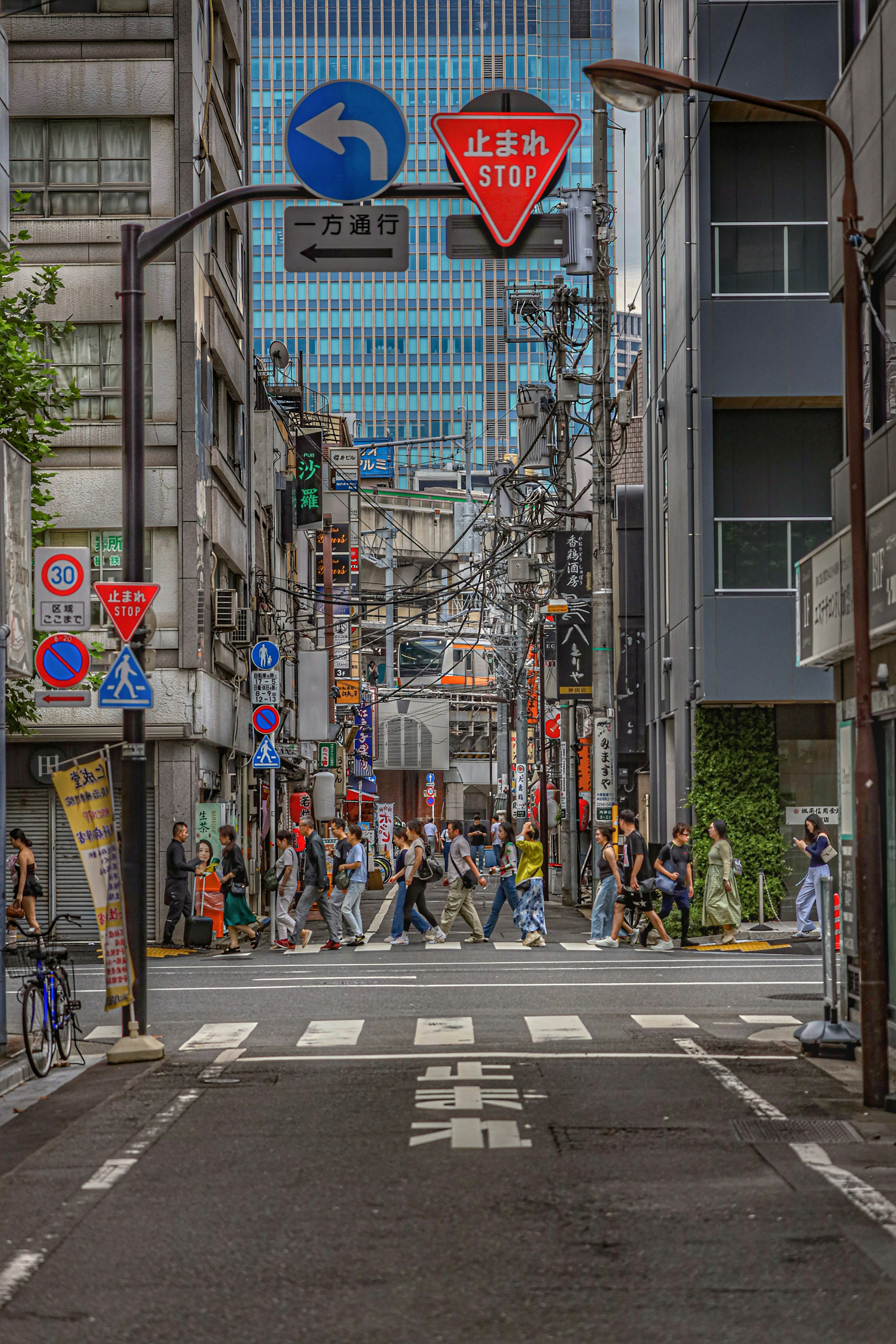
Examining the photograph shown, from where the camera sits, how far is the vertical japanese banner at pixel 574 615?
41781 millimetres

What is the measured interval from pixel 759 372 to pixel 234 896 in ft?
40.4

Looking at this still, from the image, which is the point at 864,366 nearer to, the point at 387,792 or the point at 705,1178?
the point at 705,1178

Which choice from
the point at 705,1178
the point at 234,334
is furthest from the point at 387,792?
the point at 705,1178

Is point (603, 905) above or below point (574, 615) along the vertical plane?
below

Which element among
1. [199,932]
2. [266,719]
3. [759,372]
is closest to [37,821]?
[266,719]

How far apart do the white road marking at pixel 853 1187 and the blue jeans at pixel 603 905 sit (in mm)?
16904

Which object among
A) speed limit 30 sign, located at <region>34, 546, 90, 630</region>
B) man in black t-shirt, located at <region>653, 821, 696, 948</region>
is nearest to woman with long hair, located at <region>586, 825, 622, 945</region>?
man in black t-shirt, located at <region>653, 821, 696, 948</region>

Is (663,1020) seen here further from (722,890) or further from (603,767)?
(603,767)

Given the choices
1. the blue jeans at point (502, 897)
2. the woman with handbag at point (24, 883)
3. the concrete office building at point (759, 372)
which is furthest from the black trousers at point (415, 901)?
the woman with handbag at point (24, 883)

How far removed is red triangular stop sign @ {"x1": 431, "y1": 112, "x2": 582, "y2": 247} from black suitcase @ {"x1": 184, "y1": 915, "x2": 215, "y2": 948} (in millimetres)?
17610

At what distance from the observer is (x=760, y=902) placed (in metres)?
27.7

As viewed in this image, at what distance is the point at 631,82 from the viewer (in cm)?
1185

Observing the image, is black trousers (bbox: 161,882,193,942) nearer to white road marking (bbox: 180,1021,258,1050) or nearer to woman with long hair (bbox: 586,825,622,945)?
woman with long hair (bbox: 586,825,622,945)

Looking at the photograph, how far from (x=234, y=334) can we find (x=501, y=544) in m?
13.3
